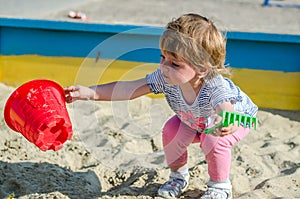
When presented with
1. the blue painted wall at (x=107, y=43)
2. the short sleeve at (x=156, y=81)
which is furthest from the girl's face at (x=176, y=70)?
the blue painted wall at (x=107, y=43)

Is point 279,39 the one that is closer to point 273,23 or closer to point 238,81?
point 238,81

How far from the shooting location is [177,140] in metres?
2.07

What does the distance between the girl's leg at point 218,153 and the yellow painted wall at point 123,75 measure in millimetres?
922

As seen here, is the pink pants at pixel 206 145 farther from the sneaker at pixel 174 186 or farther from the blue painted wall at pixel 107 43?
the blue painted wall at pixel 107 43

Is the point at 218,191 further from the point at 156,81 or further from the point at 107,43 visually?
the point at 107,43

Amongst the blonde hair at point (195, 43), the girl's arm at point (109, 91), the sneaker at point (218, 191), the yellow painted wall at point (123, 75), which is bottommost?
the sneaker at point (218, 191)

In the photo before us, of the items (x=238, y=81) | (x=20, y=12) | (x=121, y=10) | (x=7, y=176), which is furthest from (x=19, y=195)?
(x=121, y=10)

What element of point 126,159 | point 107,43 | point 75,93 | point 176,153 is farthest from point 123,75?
point 75,93

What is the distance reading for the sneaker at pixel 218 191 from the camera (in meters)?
2.00

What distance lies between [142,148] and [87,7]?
1758 millimetres

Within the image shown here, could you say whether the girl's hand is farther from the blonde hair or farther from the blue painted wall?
the blue painted wall

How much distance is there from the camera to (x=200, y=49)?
185 centimetres

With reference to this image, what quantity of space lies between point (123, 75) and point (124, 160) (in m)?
0.70

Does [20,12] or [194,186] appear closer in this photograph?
[194,186]
